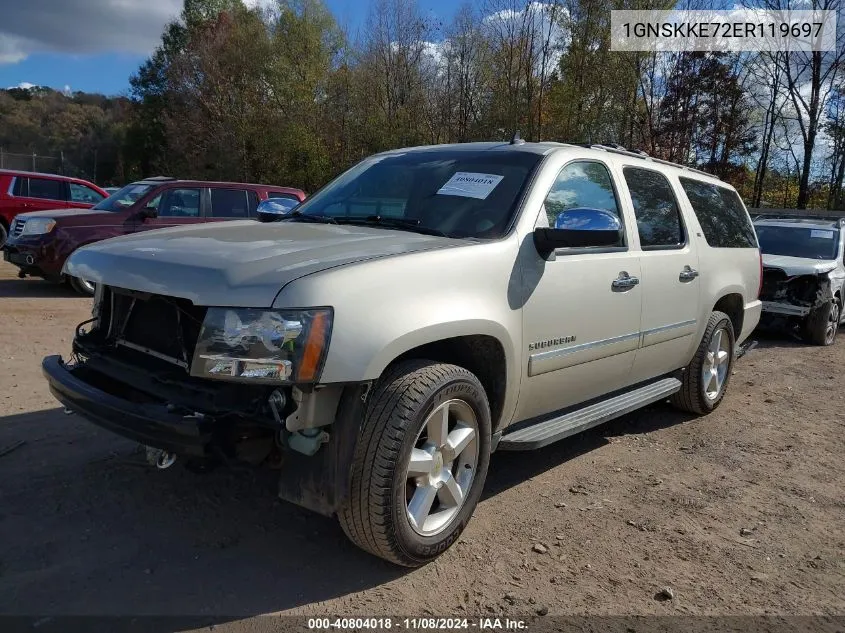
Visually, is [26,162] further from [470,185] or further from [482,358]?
[482,358]

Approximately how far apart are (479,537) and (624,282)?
5.49ft

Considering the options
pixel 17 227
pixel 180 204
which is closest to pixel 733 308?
pixel 180 204

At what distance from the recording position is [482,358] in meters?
3.17

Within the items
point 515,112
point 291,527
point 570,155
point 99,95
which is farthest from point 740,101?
point 99,95

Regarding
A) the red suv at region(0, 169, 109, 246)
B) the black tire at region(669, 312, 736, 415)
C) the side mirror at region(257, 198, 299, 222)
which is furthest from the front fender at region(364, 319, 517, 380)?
the red suv at region(0, 169, 109, 246)

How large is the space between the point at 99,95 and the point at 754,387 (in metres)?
77.4

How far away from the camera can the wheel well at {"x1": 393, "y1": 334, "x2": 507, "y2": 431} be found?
306cm

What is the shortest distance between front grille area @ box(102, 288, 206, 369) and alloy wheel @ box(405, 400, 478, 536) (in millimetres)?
1053

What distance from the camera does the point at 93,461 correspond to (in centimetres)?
373

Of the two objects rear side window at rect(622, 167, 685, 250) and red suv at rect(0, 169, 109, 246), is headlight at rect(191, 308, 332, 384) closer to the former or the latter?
rear side window at rect(622, 167, 685, 250)

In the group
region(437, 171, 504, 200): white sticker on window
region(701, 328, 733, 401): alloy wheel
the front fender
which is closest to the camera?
the front fender

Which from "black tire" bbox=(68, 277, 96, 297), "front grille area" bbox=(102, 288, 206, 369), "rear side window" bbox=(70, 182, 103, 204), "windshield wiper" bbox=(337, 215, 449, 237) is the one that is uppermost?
"rear side window" bbox=(70, 182, 103, 204)

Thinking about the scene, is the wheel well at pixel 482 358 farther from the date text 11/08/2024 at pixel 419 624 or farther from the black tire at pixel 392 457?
the date text 11/08/2024 at pixel 419 624

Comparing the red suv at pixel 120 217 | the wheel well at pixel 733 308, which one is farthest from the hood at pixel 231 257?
the red suv at pixel 120 217
